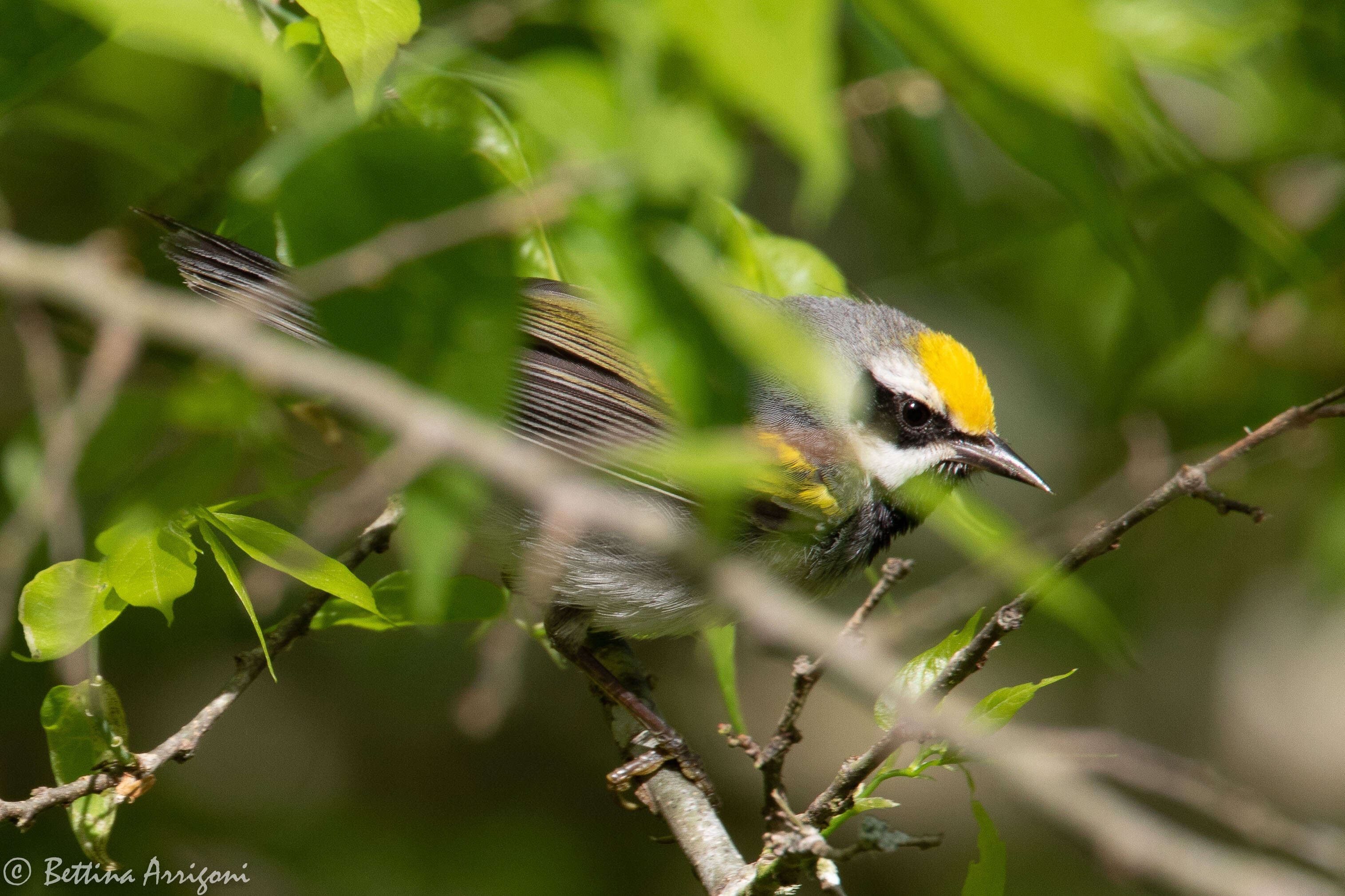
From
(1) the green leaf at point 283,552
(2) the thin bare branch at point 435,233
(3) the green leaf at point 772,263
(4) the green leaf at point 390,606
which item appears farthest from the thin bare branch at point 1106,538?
(3) the green leaf at point 772,263

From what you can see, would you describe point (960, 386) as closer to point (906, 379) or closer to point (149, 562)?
point (906, 379)

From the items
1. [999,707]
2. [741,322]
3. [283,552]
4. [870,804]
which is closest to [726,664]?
[870,804]

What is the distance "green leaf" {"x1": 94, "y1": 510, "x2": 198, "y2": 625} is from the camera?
2.00 metres

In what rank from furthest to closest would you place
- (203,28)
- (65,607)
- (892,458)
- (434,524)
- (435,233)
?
(892,458) < (65,607) < (435,233) < (434,524) < (203,28)

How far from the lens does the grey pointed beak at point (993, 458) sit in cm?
347

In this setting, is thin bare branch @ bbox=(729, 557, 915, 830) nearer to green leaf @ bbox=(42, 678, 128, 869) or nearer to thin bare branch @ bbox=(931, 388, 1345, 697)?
thin bare branch @ bbox=(931, 388, 1345, 697)

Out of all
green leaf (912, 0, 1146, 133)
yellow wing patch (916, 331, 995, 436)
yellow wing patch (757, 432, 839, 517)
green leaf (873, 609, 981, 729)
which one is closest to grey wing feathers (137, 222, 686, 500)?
yellow wing patch (757, 432, 839, 517)

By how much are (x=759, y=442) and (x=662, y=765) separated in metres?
0.99

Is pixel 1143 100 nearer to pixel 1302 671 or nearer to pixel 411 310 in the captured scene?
pixel 411 310

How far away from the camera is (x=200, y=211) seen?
3.09m

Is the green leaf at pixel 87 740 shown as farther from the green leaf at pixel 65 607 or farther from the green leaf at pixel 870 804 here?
the green leaf at pixel 870 804

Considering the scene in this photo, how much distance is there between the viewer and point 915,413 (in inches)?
142

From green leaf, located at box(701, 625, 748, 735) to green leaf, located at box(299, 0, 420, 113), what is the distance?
Result: 160 cm

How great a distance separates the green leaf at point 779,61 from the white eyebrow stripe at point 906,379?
7.40ft
